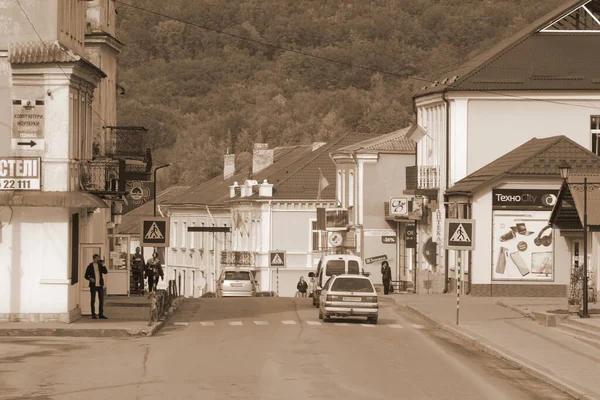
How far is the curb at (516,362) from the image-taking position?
71.0 ft

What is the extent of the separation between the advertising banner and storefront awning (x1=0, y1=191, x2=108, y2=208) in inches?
862

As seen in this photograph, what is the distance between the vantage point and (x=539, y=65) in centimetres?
5672

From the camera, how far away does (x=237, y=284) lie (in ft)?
210

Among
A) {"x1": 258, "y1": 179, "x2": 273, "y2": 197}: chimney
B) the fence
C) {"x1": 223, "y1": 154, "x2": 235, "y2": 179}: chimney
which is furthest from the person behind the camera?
{"x1": 223, "y1": 154, "x2": 235, "y2": 179}: chimney

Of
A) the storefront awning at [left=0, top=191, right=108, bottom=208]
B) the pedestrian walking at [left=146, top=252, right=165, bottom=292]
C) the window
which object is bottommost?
the pedestrian walking at [left=146, top=252, right=165, bottom=292]

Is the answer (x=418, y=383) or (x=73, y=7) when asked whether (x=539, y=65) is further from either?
(x=418, y=383)

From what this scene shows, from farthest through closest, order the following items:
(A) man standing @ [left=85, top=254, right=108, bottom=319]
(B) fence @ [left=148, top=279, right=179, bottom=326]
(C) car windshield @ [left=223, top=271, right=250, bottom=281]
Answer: (C) car windshield @ [left=223, top=271, right=250, bottom=281]
(A) man standing @ [left=85, top=254, right=108, bottom=319]
(B) fence @ [left=148, top=279, right=179, bottom=326]

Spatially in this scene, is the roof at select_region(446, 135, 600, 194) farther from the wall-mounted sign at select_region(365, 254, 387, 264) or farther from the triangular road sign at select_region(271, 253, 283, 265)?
the triangular road sign at select_region(271, 253, 283, 265)

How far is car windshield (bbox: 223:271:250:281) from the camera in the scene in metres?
64.3

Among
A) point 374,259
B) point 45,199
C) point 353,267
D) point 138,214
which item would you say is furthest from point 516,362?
point 138,214

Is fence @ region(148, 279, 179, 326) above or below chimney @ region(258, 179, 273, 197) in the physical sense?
below

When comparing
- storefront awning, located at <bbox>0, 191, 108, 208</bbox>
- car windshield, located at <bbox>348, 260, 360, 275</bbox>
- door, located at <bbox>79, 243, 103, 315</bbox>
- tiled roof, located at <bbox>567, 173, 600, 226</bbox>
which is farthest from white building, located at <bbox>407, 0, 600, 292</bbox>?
storefront awning, located at <bbox>0, 191, 108, 208</bbox>

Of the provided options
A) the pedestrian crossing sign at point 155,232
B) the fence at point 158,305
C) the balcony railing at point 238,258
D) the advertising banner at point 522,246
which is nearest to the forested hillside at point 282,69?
the balcony railing at point 238,258

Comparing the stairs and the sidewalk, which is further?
the stairs
